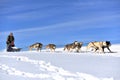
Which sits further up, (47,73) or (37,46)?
(37,46)

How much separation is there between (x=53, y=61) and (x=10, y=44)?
41.5 ft

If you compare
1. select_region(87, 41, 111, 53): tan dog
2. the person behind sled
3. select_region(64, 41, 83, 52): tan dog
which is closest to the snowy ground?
select_region(87, 41, 111, 53): tan dog

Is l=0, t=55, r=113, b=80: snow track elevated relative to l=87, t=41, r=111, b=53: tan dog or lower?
lower

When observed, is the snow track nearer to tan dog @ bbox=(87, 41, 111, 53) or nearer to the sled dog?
tan dog @ bbox=(87, 41, 111, 53)

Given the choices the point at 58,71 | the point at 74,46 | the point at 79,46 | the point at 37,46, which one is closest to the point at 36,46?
the point at 37,46

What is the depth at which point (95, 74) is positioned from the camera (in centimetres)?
1045

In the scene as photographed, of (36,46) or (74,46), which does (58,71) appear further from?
(36,46)

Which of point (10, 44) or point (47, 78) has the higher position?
point (10, 44)

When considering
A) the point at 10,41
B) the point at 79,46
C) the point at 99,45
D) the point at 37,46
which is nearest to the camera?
Answer: the point at 99,45

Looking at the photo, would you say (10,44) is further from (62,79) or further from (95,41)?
(62,79)

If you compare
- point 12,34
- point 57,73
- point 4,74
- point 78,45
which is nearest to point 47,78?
point 57,73

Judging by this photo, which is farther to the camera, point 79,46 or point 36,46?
point 36,46

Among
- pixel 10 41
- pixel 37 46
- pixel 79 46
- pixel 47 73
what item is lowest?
pixel 47 73

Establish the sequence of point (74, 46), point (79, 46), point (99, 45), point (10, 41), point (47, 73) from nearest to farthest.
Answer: point (47, 73)
point (99, 45)
point (79, 46)
point (74, 46)
point (10, 41)
